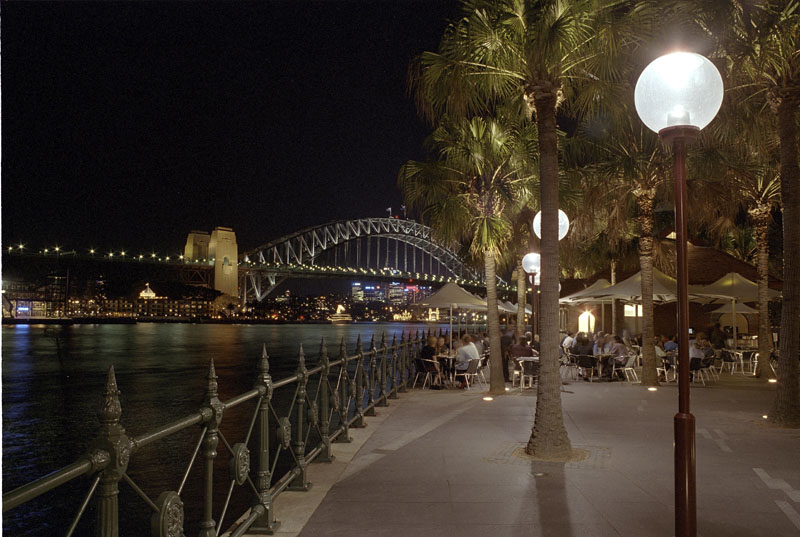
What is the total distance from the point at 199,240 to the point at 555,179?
95369 mm

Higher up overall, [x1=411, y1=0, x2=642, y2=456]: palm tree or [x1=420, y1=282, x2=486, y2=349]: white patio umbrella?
[x1=411, y1=0, x2=642, y2=456]: palm tree

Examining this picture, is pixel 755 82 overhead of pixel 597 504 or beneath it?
overhead

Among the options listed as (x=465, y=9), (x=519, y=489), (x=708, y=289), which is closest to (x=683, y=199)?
(x=519, y=489)

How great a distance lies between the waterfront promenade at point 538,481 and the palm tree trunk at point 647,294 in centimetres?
435

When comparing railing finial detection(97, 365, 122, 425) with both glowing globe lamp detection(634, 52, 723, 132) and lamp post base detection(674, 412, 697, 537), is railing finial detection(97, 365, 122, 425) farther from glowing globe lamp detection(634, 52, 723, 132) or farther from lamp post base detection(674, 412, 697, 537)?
glowing globe lamp detection(634, 52, 723, 132)

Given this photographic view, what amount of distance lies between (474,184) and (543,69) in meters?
6.32

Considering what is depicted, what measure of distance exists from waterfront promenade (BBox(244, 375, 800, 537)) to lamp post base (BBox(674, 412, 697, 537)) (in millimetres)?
698

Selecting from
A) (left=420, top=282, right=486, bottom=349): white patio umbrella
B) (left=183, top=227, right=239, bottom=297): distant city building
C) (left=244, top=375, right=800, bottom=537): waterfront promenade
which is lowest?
(left=244, top=375, right=800, bottom=537): waterfront promenade

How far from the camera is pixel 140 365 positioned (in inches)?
1224

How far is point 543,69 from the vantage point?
25.5ft

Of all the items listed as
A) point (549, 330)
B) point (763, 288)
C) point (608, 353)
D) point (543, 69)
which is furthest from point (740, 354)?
point (543, 69)

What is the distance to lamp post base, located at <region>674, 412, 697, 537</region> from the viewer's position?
13.1ft

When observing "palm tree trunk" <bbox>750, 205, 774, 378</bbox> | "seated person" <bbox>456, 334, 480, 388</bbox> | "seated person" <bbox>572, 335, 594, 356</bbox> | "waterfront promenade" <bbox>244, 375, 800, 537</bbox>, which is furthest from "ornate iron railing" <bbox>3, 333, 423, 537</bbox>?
"palm tree trunk" <bbox>750, 205, 774, 378</bbox>

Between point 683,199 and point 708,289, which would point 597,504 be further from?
point 708,289
